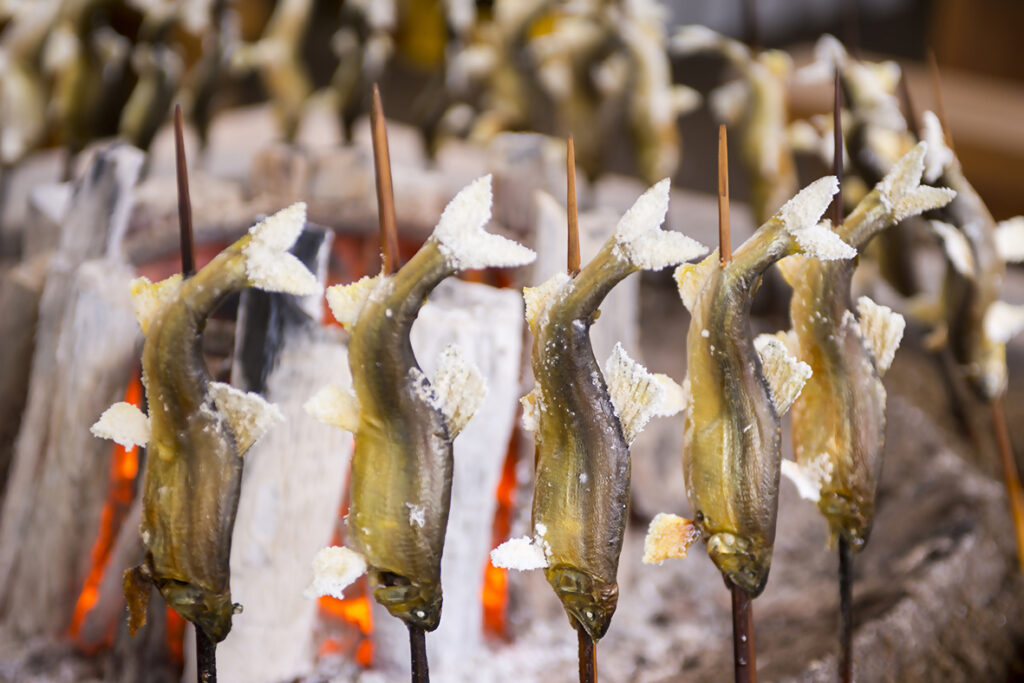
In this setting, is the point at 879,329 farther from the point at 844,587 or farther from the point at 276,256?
the point at 276,256

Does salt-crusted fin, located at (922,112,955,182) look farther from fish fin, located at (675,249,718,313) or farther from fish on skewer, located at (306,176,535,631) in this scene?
fish on skewer, located at (306,176,535,631)

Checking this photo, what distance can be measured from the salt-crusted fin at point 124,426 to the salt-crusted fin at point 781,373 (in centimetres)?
71

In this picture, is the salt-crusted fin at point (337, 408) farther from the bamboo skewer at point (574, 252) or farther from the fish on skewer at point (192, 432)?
the bamboo skewer at point (574, 252)

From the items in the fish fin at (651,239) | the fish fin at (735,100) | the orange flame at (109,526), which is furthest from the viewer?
the fish fin at (735,100)

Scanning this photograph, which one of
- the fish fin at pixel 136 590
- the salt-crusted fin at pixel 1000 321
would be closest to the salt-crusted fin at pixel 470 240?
the fish fin at pixel 136 590

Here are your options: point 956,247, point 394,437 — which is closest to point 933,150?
point 956,247

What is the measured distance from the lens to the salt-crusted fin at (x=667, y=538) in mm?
1168

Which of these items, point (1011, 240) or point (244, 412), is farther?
point (1011, 240)

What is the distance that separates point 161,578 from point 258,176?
1674 mm

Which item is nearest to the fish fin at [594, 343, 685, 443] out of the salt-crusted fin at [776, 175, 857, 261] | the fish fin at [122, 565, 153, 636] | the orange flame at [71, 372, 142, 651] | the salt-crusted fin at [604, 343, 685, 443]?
the salt-crusted fin at [604, 343, 685, 443]

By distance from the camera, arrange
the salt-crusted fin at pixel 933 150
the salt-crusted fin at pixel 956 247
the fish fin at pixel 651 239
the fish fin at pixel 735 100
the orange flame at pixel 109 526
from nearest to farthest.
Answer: the fish fin at pixel 651 239, the salt-crusted fin at pixel 933 150, the salt-crusted fin at pixel 956 247, the orange flame at pixel 109 526, the fish fin at pixel 735 100

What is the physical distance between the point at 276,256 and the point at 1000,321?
1183mm

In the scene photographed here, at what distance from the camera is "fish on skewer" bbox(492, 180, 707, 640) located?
1.10m

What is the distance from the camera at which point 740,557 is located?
119cm
